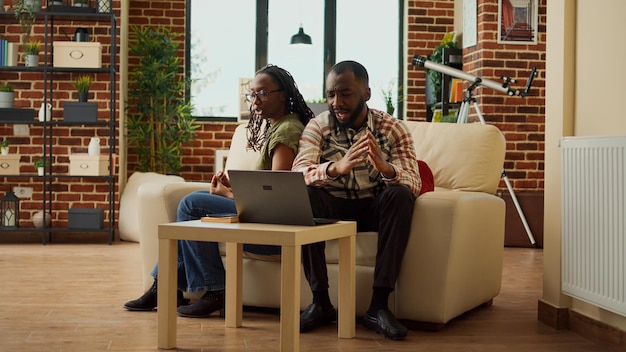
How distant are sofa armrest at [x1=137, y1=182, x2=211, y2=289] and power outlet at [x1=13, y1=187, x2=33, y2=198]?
3547 millimetres

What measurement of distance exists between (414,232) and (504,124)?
3.88 metres

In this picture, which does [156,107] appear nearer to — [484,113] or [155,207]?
[484,113]

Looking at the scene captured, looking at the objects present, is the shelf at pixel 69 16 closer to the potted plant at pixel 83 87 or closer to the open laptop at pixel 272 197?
the potted plant at pixel 83 87

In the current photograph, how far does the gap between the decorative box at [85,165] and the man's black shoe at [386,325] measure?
408 cm

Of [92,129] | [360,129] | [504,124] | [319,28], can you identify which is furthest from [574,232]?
[319,28]

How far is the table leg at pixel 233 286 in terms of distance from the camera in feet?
11.5

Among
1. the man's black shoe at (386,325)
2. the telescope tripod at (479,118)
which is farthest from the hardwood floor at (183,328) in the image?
the telescope tripod at (479,118)

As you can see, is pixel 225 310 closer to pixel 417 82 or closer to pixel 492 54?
pixel 492 54

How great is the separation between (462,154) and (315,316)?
112 cm

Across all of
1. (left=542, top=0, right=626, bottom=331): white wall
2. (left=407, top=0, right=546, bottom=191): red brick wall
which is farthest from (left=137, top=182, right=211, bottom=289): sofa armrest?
(left=407, top=0, right=546, bottom=191): red brick wall

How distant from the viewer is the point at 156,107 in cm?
750

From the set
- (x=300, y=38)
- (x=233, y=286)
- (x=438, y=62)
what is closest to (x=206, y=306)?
(x=233, y=286)

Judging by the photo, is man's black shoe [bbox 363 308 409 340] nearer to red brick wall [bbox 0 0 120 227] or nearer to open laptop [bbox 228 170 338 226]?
open laptop [bbox 228 170 338 226]

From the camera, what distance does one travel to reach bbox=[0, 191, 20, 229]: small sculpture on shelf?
693 cm
